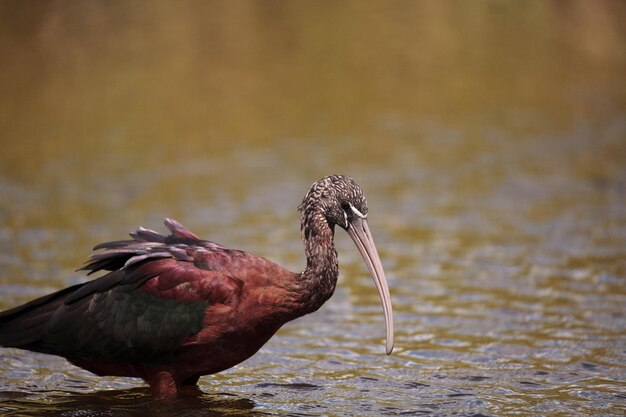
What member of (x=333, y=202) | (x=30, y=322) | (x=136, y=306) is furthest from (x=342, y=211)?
(x=30, y=322)

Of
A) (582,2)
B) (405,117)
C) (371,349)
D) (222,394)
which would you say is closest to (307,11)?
(405,117)

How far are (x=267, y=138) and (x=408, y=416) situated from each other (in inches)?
378

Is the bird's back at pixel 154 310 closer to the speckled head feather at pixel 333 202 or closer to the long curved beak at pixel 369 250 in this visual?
the speckled head feather at pixel 333 202

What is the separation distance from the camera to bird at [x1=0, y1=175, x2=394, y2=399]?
7570 millimetres

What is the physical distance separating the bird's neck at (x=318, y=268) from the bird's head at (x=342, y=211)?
0.12 ft

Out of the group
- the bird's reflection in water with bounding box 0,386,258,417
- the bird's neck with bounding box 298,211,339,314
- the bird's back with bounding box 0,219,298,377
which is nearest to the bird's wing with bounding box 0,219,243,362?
the bird's back with bounding box 0,219,298,377

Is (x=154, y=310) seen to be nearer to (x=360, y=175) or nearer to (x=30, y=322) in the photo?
(x=30, y=322)

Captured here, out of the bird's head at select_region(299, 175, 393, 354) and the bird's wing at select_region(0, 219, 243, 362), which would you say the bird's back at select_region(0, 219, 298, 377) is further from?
the bird's head at select_region(299, 175, 393, 354)

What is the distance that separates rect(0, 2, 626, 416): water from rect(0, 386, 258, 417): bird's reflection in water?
0.08 feet

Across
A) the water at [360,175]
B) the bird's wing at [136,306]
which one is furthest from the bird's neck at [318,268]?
the water at [360,175]

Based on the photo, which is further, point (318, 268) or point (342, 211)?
point (342, 211)

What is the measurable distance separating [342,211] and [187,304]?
4.01 feet

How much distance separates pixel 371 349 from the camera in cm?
946

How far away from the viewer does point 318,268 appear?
767 cm
